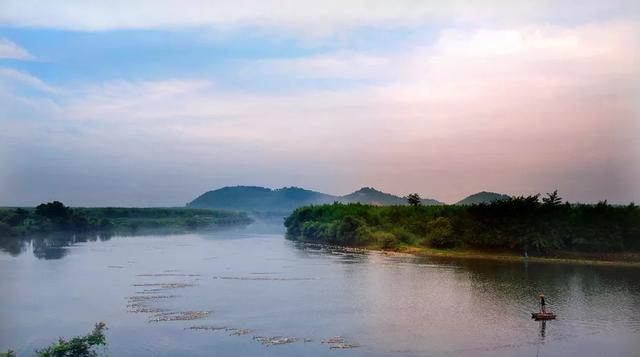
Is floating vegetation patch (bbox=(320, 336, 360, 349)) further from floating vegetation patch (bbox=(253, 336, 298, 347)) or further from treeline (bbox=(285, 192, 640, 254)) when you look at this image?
treeline (bbox=(285, 192, 640, 254))

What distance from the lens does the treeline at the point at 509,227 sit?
79125mm

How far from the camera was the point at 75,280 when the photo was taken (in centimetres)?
5825

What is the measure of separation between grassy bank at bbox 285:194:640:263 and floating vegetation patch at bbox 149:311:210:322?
5258cm

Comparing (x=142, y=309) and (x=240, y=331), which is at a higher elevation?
(x=142, y=309)

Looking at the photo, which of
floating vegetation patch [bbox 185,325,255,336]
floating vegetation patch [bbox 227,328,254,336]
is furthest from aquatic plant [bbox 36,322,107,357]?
floating vegetation patch [bbox 227,328,254,336]

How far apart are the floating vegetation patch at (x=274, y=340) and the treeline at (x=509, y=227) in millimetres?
56199

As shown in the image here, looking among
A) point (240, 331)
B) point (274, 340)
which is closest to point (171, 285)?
point (240, 331)

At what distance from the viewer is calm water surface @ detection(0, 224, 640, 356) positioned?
33.9m

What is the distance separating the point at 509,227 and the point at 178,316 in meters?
58.1

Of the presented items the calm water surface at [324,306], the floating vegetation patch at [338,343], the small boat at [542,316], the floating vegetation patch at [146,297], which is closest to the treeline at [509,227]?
the calm water surface at [324,306]

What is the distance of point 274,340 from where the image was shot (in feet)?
113

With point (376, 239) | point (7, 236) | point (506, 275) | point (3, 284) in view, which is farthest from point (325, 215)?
point (3, 284)

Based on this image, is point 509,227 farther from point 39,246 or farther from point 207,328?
point 39,246

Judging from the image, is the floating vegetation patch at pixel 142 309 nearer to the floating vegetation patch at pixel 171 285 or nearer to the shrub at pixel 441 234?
the floating vegetation patch at pixel 171 285
